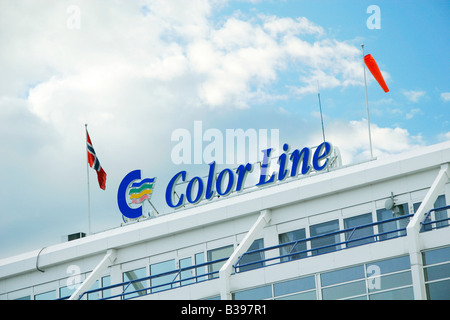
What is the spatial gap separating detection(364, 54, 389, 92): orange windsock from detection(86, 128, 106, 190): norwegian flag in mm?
17932

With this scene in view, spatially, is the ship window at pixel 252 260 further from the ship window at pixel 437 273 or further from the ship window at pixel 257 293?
the ship window at pixel 437 273

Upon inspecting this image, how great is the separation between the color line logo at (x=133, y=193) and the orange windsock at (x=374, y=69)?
13790 millimetres

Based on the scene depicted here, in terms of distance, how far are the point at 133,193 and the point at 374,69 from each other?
15.3 meters

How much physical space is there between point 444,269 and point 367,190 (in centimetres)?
753

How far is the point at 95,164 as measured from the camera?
52938 mm

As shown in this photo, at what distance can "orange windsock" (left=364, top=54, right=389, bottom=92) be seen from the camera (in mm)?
46469

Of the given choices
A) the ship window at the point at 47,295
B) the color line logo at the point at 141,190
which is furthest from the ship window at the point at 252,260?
the ship window at the point at 47,295

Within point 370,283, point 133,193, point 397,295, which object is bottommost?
point 397,295

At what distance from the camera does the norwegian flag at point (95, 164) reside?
52.7 m

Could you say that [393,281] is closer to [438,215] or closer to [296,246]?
[438,215]

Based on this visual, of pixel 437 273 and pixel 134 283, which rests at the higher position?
pixel 134 283

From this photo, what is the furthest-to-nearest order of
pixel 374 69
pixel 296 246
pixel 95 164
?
pixel 95 164 < pixel 374 69 < pixel 296 246

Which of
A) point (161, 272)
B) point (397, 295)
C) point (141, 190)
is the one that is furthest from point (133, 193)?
point (397, 295)
